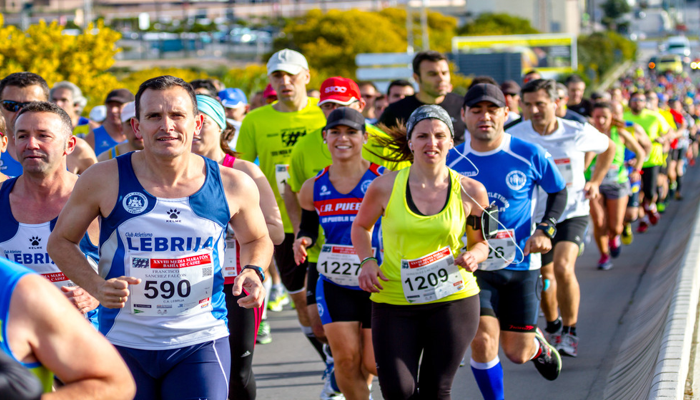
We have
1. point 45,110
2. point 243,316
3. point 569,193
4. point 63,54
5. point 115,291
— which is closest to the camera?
point 115,291

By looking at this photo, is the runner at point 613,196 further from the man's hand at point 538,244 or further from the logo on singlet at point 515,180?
the man's hand at point 538,244

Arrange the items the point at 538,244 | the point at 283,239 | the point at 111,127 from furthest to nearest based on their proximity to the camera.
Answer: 1. the point at 111,127
2. the point at 538,244
3. the point at 283,239

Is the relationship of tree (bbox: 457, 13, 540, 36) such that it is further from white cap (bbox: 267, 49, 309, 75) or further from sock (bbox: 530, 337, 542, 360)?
sock (bbox: 530, 337, 542, 360)

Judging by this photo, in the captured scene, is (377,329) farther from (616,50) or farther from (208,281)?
(616,50)

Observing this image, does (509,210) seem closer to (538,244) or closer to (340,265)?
(538,244)

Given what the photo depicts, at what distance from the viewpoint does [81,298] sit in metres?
3.77

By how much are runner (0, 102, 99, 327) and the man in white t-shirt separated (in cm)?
407

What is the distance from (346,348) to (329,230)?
2.40 ft

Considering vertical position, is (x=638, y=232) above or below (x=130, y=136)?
below

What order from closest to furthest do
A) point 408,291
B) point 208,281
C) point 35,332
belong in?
point 35,332 → point 208,281 → point 408,291

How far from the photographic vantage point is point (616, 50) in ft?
225

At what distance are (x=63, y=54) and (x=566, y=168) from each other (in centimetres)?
1534

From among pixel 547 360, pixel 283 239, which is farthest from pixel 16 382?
pixel 547 360

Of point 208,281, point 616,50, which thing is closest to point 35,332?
point 208,281
